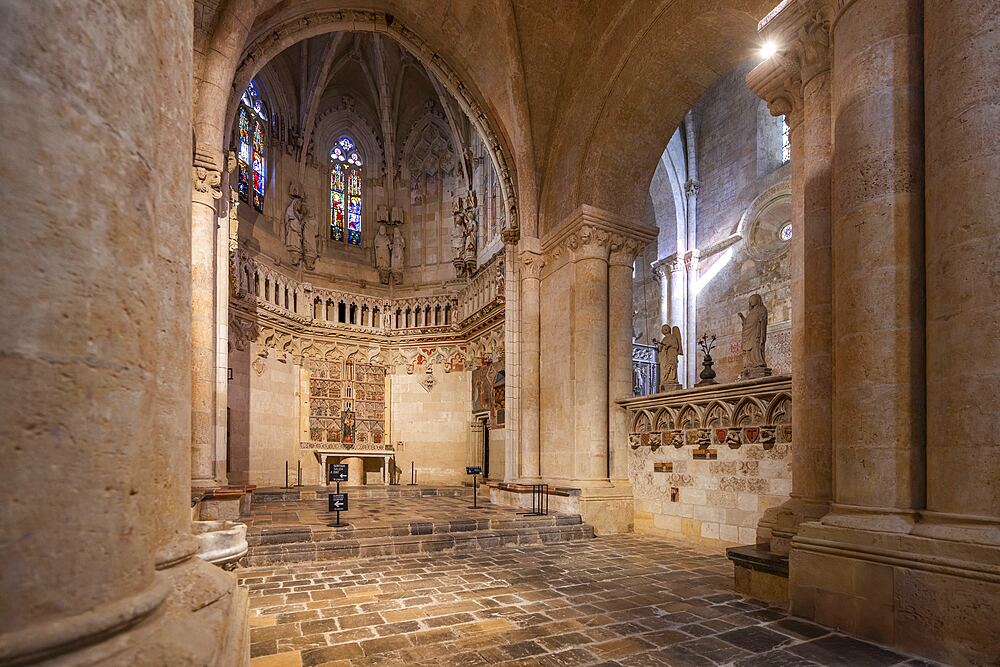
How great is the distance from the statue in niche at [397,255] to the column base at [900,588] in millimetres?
16077

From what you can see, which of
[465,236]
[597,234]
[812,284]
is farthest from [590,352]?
[465,236]

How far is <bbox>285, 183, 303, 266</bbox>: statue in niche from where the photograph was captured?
1664cm

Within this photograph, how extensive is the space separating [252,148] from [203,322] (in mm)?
9243

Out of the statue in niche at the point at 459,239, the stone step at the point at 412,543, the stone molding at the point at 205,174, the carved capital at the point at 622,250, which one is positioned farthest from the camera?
the statue in niche at the point at 459,239

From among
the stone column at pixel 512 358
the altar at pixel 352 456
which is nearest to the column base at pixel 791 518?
the stone column at pixel 512 358

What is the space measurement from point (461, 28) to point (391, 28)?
1522mm

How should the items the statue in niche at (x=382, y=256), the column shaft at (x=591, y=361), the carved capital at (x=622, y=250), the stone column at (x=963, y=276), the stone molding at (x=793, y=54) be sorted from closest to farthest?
the stone column at (x=963, y=276), the stone molding at (x=793, y=54), the column shaft at (x=591, y=361), the carved capital at (x=622, y=250), the statue in niche at (x=382, y=256)

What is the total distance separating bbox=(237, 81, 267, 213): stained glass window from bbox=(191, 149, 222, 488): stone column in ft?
23.8

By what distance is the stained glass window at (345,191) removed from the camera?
1894 cm

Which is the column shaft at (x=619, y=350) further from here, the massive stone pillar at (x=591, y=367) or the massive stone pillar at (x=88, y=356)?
the massive stone pillar at (x=88, y=356)

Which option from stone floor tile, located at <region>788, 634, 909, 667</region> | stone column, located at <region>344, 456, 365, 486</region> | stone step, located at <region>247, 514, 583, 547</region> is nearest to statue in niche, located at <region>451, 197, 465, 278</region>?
stone column, located at <region>344, 456, 365, 486</region>

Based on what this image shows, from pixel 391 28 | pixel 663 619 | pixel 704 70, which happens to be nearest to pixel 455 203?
pixel 391 28

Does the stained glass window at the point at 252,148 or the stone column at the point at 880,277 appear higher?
the stained glass window at the point at 252,148

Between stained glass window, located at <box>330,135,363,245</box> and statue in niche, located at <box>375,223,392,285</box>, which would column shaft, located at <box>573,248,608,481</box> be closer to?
statue in niche, located at <box>375,223,392,285</box>
